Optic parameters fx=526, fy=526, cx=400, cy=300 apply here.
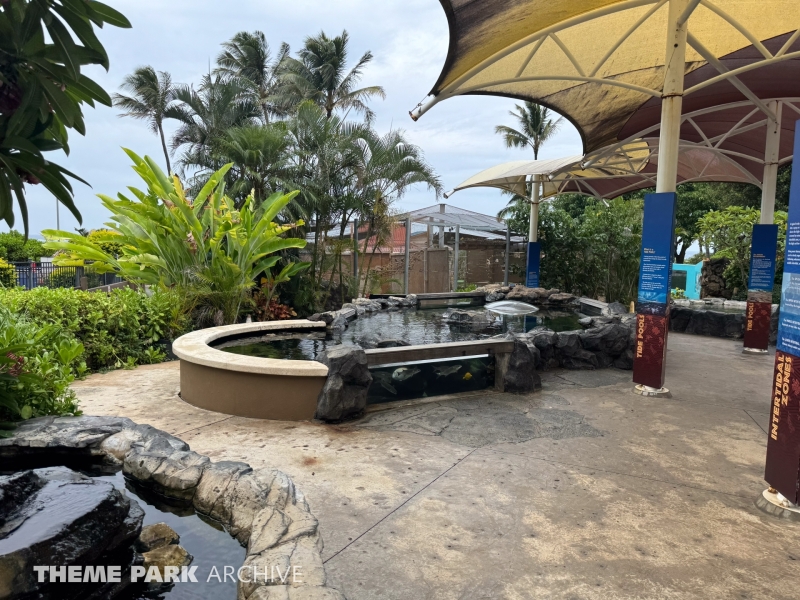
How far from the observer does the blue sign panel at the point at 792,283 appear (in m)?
3.19

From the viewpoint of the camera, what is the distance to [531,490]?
141 inches

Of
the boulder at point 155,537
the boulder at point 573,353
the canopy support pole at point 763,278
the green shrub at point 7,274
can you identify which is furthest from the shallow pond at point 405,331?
the green shrub at point 7,274

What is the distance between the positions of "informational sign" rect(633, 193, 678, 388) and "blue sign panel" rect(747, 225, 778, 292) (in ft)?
14.7

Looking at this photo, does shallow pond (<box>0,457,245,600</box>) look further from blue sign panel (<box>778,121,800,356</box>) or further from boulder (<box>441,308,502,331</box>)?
boulder (<box>441,308,502,331</box>)

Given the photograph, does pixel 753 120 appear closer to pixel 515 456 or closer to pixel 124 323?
pixel 515 456

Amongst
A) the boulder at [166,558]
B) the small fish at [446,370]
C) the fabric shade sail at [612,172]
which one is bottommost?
the boulder at [166,558]

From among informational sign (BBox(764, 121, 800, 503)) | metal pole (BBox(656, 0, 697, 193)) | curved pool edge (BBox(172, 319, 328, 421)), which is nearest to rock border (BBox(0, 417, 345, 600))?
curved pool edge (BBox(172, 319, 328, 421))

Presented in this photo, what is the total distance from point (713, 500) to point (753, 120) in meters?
10.1

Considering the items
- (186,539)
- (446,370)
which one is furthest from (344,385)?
(186,539)

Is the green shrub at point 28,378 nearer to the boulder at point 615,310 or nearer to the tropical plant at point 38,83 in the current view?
the tropical plant at point 38,83

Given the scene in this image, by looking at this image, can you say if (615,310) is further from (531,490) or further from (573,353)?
(531,490)

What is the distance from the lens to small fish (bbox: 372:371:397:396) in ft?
17.8

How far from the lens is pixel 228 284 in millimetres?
9305

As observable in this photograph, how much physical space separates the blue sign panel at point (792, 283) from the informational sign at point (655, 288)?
2.71 m
